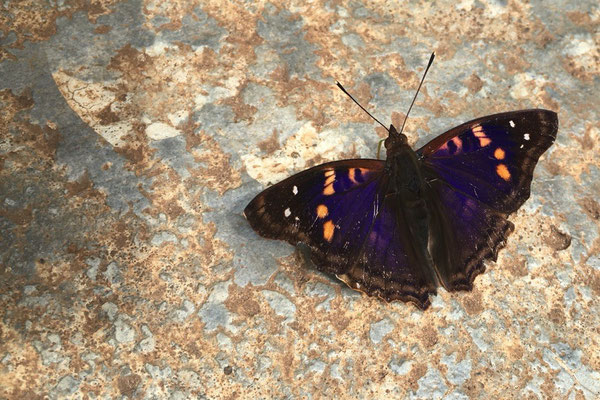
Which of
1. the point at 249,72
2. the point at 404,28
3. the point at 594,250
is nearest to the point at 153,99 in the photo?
the point at 249,72

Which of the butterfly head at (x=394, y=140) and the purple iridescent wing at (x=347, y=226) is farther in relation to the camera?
the butterfly head at (x=394, y=140)

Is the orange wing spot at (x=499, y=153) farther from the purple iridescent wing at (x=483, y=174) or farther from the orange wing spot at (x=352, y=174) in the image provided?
the orange wing spot at (x=352, y=174)

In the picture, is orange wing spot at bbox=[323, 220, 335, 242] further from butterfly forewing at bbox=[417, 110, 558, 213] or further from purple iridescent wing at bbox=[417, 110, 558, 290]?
butterfly forewing at bbox=[417, 110, 558, 213]

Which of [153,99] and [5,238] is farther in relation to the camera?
[153,99]

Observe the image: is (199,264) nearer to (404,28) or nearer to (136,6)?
(136,6)

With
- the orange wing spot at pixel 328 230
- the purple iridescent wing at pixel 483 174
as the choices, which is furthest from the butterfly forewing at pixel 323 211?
the purple iridescent wing at pixel 483 174

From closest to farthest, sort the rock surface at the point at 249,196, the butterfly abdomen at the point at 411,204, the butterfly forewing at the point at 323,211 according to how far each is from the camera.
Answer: the rock surface at the point at 249,196 < the butterfly forewing at the point at 323,211 < the butterfly abdomen at the point at 411,204

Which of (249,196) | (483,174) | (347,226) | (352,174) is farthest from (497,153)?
(249,196)
